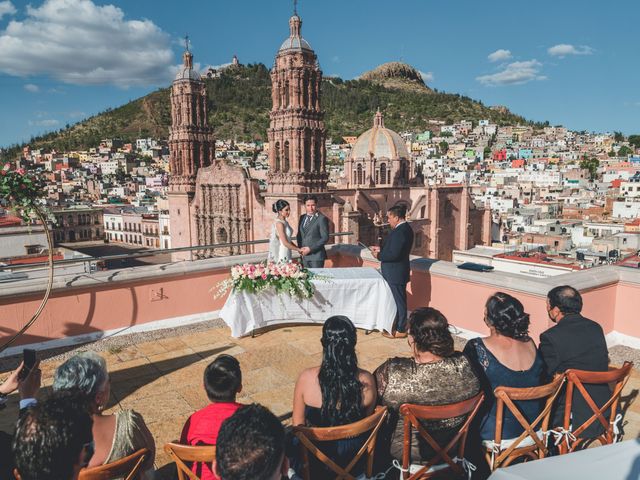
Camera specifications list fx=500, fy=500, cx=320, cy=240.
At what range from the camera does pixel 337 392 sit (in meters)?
2.84

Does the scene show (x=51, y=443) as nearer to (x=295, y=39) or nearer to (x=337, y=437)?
(x=337, y=437)

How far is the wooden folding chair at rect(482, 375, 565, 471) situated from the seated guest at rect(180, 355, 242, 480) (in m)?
1.53

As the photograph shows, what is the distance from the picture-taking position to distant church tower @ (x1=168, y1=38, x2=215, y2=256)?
2908 cm

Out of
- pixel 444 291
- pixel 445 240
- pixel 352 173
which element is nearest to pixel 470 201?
pixel 445 240

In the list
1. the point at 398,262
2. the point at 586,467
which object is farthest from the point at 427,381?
the point at 398,262

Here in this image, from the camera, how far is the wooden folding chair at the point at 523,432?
2.92 metres

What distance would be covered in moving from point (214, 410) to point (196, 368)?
2.81 m

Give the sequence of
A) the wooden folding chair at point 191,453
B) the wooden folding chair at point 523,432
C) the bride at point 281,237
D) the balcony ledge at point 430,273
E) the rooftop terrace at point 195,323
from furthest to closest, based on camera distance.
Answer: the bride at point 281,237 → the balcony ledge at point 430,273 → the rooftop terrace at point 195,323 → the wooden folding chair at point 523,432 → the wooden folding chair at point 191,453

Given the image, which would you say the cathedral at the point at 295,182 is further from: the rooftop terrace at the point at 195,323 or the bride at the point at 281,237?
the rooftop terrace at the point at 195,323

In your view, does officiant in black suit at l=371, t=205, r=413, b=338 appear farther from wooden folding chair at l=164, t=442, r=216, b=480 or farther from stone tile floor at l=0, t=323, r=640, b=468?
wooden folding chair at l=164, t=442, r=216, b=480

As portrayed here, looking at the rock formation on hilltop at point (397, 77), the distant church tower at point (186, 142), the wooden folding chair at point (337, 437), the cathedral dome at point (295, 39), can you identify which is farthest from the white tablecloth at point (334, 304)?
the rock formation on hilltop at point (397, 77)

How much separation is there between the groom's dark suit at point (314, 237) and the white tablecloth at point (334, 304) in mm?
502

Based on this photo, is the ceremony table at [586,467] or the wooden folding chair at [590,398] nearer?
the ceremony table at [586,467]

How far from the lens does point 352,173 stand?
4512cm
